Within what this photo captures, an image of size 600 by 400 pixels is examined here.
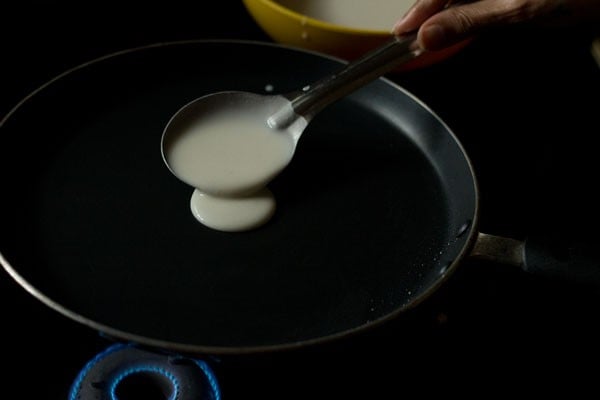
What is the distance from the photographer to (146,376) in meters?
0.59

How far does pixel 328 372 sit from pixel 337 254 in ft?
0.42

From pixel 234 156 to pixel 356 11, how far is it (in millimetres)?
308

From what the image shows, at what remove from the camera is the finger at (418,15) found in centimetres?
72

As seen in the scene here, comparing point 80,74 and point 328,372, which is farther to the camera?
point 80,74

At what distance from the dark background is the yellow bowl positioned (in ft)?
0.30

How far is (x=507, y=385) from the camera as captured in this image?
619 mm

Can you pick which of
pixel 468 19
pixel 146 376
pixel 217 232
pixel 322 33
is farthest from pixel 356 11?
pixel 146 376

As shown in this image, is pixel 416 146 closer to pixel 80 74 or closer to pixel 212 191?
pixel 212 191

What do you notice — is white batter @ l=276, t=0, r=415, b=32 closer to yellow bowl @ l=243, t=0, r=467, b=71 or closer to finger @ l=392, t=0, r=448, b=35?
yellow bowl @ l=243, t=0, r=467, b=71

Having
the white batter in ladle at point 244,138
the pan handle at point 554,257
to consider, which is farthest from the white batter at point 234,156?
the pan handle at point 554,257

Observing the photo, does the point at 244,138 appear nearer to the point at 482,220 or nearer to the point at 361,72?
the point at 361,72

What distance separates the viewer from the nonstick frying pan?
622 millimetres

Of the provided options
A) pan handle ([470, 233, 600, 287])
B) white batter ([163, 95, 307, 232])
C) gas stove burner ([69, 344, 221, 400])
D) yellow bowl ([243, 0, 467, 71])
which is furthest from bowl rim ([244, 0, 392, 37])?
gas stove burner ([69, 344, 221, 400])

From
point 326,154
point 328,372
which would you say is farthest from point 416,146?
point 328,372
